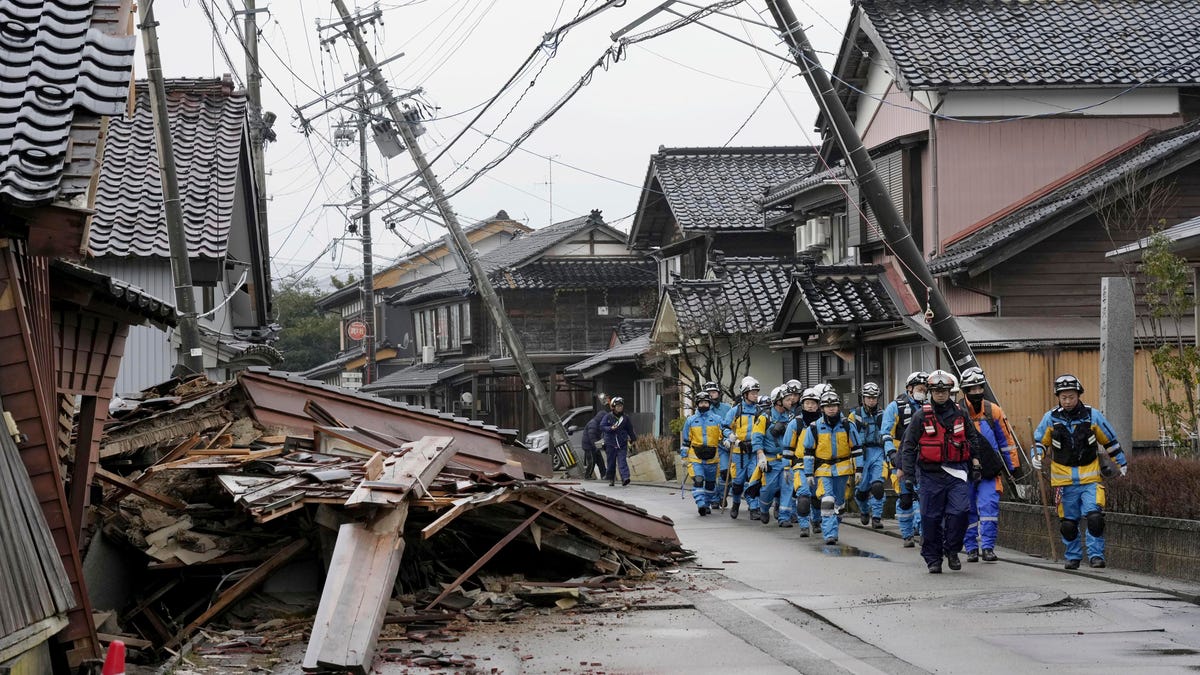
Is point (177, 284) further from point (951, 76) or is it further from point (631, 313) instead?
point (631, 313)

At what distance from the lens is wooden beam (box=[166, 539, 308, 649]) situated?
1149 cm

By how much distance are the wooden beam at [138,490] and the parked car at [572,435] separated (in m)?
A: 20.1

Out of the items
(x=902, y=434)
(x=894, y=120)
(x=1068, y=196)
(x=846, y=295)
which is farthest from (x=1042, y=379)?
(x=894, y=120)

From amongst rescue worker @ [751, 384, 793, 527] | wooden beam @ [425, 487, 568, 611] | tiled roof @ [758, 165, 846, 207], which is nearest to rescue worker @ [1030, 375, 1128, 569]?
wooden beam @ [425, 487, 568, 611]

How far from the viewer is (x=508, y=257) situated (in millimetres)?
52469

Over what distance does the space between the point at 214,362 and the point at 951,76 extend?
14247 mm

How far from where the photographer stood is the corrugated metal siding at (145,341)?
862 inches

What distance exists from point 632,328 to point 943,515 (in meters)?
30.1

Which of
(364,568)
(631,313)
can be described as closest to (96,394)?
(364,568)

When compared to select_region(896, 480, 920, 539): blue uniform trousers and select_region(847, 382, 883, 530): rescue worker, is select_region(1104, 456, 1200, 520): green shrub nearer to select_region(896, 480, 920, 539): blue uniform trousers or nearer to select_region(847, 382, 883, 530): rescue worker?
select_region(896, 480, 920, 539): blue uniform trousers

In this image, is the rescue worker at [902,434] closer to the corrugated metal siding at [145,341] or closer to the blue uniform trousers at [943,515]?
the blue uniform trousers at [943,515]

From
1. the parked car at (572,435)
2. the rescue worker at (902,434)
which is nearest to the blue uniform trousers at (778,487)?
the rescue worker at (902,434)

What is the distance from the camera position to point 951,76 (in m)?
24.6

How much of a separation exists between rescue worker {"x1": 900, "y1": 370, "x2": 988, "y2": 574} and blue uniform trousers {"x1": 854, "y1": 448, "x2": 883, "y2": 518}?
4290 millimetres
